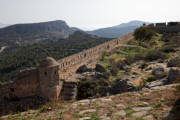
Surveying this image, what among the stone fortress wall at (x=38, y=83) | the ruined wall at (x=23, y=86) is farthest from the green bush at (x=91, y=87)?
the ruined wall at (x=23, y=86)

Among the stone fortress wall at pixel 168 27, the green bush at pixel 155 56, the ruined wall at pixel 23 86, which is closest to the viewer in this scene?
the ruined wall at pixel 23 86

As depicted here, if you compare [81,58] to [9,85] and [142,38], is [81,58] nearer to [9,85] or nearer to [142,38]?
[9,85]

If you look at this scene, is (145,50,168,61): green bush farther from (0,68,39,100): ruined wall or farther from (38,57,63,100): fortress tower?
(0,68,39,100): ruined wall

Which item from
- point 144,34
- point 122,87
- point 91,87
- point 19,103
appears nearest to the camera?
point 122,87

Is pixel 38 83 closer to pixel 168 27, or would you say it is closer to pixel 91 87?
pixel 91 87

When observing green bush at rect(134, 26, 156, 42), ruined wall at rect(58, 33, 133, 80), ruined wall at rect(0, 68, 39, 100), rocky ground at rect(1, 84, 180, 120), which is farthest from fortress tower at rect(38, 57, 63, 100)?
green bush at rect(134, 26, 156, 42)

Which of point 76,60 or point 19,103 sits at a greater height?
point 76,60

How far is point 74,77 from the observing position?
13.0 metres

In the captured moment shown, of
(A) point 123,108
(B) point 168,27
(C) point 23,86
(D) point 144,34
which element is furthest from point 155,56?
(B) point 168,27

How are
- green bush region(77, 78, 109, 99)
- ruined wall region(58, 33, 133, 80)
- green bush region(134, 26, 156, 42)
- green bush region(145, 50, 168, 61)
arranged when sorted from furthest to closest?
green bush region(134, 26, 156, 42), green bush region(145, 50, 168, 61), ruined wall region(58, 33, 133, 80), green bush region(77, 78, 109, 99)

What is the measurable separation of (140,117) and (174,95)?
51.8 inches

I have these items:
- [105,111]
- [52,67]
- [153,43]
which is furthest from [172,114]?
[153,43]

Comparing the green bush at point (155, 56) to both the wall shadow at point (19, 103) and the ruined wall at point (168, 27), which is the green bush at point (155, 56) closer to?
the wall shadow at point (19, 103)

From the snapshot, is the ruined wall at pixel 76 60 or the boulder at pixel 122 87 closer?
the boulder at pixel 122 87
